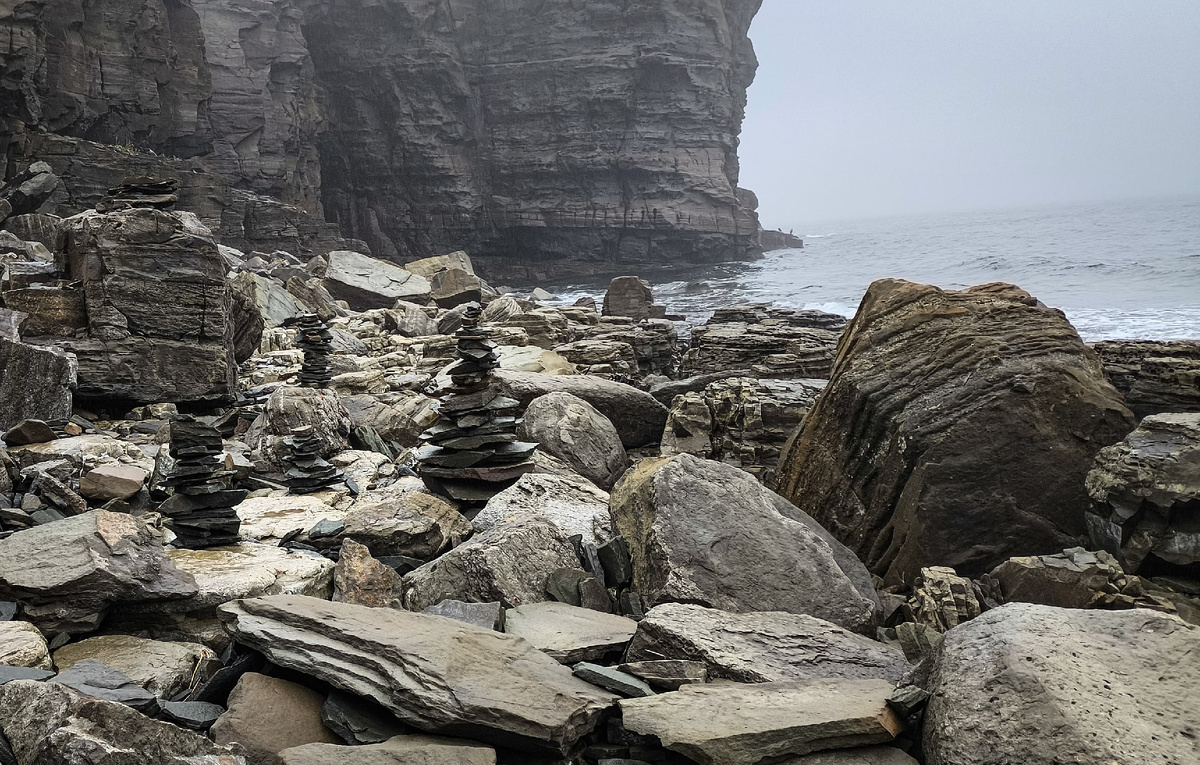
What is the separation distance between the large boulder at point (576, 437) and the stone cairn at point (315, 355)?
467 cm

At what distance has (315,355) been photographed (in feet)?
36.4

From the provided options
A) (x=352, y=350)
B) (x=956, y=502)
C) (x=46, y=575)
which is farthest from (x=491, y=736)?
(x=352, y=350)

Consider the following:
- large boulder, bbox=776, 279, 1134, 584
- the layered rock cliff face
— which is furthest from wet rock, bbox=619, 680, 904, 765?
the layered rock cliff face

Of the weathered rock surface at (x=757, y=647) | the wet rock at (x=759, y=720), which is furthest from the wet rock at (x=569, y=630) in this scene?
the wet rock at (x=759, y=720)

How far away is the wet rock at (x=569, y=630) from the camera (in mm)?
3309

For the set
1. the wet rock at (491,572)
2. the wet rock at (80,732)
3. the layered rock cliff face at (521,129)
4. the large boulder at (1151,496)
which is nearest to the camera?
the wet rock at (80,732)

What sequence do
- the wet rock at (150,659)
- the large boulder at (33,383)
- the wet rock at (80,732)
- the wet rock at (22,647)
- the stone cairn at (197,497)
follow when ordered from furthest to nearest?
the large boulder at (33,383) → the stone cairn at (197,497) → the wet rock at (150,659) → the wet rock at (22,647) → the wet rock at (80,732)

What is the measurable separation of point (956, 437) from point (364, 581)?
12.5ft

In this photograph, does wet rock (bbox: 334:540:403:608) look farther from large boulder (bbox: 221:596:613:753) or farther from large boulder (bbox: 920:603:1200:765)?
large boulder (bbox: 920:603:1200:765)

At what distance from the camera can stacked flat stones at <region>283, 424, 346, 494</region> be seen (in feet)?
20.7

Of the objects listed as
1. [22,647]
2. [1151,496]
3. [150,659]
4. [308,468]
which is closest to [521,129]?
[308,468]

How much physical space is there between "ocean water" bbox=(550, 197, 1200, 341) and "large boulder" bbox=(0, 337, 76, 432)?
75.4 feet

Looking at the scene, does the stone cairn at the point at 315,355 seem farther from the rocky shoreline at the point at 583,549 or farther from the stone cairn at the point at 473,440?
the stone cairn at the point at 473,440

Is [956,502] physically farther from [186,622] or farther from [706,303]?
[706,303]
